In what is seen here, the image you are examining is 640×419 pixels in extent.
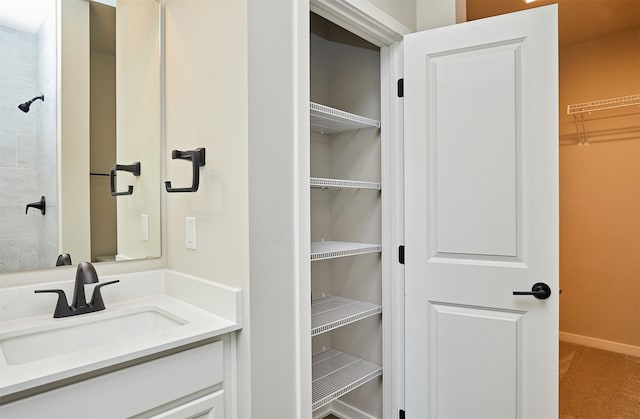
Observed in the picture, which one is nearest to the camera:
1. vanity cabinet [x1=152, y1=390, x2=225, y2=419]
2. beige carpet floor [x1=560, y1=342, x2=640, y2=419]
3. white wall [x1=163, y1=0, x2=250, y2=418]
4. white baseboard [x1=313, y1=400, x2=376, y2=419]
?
vanity cabinet [x1=152, y1=390, x2=225, y2=419]

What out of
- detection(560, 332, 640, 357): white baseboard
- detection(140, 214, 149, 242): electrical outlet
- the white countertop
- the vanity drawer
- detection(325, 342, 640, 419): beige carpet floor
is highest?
detection(140, 214, 149, 242): electrical outlet

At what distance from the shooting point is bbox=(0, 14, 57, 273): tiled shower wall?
51.3 inches

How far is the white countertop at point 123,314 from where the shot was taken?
92 centimetres

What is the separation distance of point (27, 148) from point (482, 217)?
182cm

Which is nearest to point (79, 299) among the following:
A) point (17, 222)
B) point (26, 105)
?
point (17, 222)

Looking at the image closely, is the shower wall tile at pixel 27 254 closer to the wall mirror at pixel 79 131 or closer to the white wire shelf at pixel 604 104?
the wall mirror at pixel 79 131

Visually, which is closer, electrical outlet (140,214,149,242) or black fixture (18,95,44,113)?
black fixture (18,95,44,113)

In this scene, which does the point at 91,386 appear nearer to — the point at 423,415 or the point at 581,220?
the point at 423,415

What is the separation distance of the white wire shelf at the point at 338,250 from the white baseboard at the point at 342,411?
3.18ft

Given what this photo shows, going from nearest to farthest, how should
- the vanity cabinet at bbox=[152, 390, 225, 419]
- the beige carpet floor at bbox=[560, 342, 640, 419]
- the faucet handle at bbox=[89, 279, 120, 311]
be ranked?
1. the vanity cabinet at bbox=[152, 390, 225, 419]
2. the faucet handle at bbox=[89, 279, 120, 311]
3. the beige carpet floor at bbox=[560, 342, 640, 419]

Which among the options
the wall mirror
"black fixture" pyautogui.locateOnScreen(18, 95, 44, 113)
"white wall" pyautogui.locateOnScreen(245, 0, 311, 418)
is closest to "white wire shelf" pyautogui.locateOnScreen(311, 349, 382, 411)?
"white wall" pyautogui.locateOnScreen(245, 0, 311, 418)

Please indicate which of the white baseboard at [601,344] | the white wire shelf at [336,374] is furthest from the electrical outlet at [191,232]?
the white baseboard at [601,344]

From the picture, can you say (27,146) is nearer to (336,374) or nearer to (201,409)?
(201,409)

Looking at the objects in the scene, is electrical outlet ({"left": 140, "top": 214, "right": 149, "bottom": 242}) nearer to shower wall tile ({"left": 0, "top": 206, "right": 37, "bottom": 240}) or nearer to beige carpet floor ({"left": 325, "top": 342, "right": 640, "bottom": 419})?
shower wall tile ({"left": 0, "top": 206, "right": 37, "bottom": 240})
